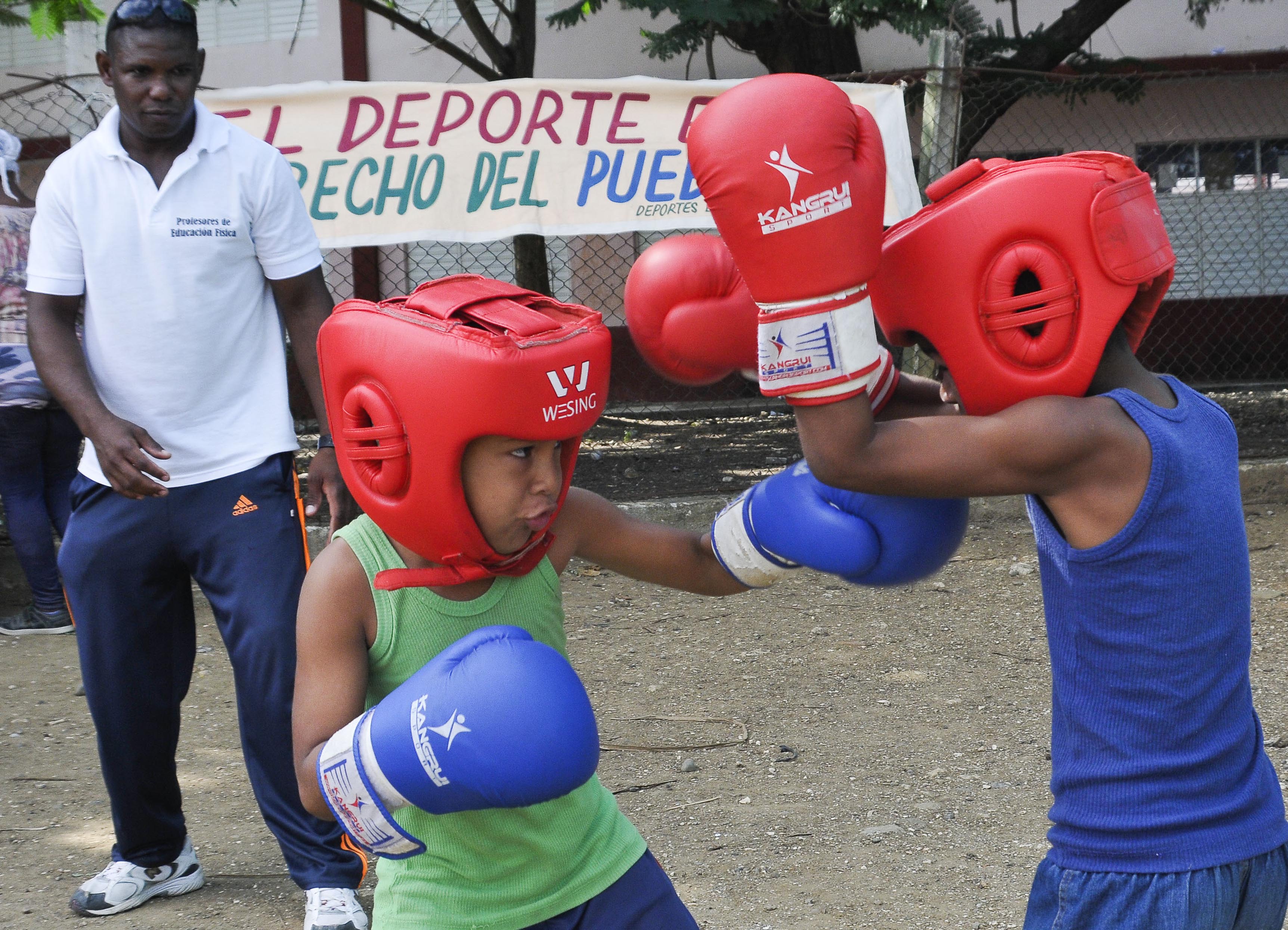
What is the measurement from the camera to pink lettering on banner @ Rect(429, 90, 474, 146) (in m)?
4.96

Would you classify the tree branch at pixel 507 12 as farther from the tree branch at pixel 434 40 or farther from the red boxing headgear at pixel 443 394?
the red boxing headgear at pixel 443 394

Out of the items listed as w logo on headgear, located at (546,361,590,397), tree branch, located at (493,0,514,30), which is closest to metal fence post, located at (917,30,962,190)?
tree branch, located at (493,0,514,30)

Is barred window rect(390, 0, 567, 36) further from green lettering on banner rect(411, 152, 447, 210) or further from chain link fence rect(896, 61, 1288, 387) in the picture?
green lettering on banner rect(411, 152, 447, 210)

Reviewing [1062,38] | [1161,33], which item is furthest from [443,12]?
[1161,33]

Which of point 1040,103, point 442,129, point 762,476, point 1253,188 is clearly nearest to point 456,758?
point 442,129

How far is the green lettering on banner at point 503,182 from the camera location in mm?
5004

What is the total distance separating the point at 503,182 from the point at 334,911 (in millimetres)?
3180

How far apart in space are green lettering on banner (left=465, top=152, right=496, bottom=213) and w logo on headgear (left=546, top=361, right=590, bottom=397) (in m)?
3.67

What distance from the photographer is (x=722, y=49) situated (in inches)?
417

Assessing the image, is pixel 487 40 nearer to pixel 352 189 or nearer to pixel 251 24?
pixel 352 189

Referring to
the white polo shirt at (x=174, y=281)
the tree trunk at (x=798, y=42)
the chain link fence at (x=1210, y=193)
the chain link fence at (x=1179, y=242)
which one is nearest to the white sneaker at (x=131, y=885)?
the white polo shirt at (x=174, y=281)

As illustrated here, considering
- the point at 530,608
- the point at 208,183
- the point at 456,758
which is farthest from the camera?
the point at 208,183

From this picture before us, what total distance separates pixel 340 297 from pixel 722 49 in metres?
3.86

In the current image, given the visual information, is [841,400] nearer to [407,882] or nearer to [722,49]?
[407,882]
